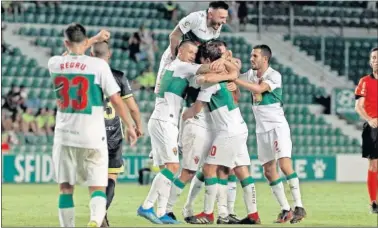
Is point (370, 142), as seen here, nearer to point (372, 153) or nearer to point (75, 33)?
point (372, 153)

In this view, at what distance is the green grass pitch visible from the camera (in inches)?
505

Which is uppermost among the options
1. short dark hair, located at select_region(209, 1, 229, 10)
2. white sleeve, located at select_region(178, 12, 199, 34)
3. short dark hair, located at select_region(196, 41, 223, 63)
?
short dark hair, located at select_region(209, 1, 229, 10)

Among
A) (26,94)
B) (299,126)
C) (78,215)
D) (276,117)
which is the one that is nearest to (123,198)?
(78,215)

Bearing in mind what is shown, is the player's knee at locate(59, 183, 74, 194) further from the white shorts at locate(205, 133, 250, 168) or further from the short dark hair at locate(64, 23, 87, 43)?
the white shorts at locate(205, 133, 250, 168)

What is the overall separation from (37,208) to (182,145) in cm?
351

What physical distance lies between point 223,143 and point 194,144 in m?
0.32

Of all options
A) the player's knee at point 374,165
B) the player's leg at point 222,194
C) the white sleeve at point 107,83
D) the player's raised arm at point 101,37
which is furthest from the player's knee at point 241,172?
the white sleeve at point 107,83

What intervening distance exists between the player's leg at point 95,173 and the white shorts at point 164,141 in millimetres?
2068

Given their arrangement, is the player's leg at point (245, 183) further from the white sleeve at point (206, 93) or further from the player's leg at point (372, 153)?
the player's leg at point (372, 153)

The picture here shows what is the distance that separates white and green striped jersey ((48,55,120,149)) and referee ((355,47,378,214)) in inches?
220

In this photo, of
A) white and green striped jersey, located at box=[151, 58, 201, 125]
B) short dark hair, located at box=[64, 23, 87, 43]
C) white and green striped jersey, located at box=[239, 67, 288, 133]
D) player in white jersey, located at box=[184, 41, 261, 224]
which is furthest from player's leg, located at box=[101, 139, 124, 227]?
short dark hair, located at box=[64, 23, 87, 43]

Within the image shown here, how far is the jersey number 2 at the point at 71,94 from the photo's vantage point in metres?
10.0

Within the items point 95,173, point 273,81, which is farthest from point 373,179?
point 95,173

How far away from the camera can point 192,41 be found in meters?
12.4
